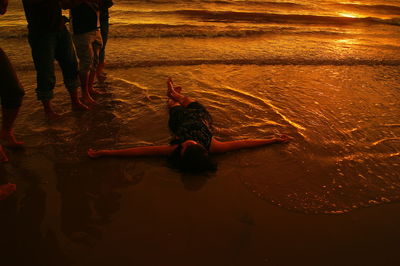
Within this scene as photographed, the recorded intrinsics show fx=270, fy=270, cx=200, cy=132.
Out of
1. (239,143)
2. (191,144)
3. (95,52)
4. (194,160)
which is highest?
(95,52)

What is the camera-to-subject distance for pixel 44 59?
11.3 ft

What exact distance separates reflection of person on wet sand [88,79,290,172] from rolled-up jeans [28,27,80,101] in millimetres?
1208

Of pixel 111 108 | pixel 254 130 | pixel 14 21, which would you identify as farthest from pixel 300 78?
pixel 14 21

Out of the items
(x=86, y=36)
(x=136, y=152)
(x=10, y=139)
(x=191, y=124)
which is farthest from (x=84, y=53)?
(x=191, y=124)

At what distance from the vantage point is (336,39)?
973 cm

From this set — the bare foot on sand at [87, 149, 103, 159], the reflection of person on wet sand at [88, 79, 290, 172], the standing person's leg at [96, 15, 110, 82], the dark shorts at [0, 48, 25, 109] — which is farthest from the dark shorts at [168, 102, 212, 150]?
the standing person's leg at [96, 15, 110, 82]

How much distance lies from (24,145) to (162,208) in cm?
206

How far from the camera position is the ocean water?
3074 mm

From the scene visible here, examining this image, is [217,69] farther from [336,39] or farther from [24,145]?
[336,39]

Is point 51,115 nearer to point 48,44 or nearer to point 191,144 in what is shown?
point 48,44

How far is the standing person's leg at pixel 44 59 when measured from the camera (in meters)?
3.34

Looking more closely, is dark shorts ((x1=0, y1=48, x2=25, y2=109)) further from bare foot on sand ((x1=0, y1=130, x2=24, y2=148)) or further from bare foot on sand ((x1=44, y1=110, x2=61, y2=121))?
bare foot on sand ((x1=44, y1=110, x2=61, y2=121))

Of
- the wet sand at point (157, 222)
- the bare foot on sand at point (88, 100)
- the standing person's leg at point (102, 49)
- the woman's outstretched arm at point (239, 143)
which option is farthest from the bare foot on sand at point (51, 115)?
the woman's outstretched arm at point (239, 143)

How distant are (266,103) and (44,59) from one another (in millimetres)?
3440
